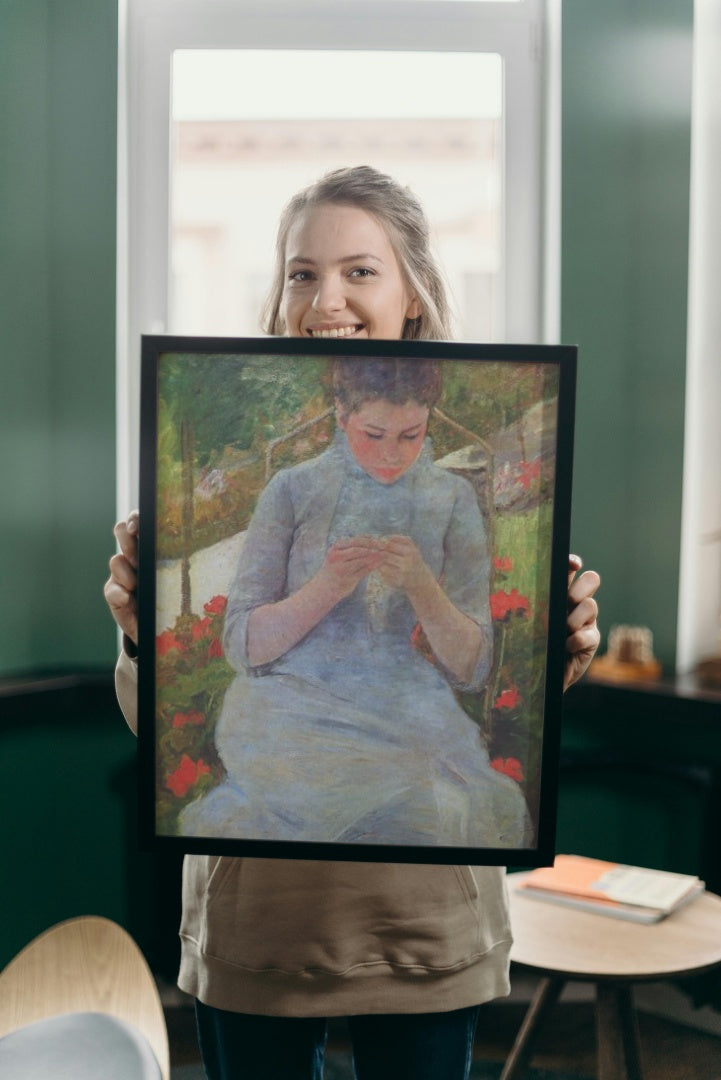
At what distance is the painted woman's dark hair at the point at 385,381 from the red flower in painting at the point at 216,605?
0.22 metres

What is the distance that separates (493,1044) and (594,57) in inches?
96.9

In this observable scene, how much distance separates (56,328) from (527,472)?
1.97 metres

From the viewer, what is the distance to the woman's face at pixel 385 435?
1.00m

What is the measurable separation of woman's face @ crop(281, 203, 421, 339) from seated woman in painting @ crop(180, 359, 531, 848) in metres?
0.20

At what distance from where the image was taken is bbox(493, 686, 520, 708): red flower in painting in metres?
1.02

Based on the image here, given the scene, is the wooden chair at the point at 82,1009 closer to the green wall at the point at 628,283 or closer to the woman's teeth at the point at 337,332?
the woman's teeth at the point at 337,332

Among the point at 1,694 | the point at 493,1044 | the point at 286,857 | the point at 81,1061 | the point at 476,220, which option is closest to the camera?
the point at 81,1061

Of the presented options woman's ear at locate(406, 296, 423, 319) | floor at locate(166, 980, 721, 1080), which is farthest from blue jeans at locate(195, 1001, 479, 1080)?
floor at locate(166, 980, 721, 1080)

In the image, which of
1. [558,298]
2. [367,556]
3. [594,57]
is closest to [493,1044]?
[558,298]

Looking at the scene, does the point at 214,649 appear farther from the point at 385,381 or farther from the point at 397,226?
the point at 397,226

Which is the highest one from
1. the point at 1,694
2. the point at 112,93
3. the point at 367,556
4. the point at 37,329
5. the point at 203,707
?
the point at 112,93

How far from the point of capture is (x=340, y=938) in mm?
1081

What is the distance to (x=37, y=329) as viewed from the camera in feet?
8.66

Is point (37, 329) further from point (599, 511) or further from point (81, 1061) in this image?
point (81, 1061)
